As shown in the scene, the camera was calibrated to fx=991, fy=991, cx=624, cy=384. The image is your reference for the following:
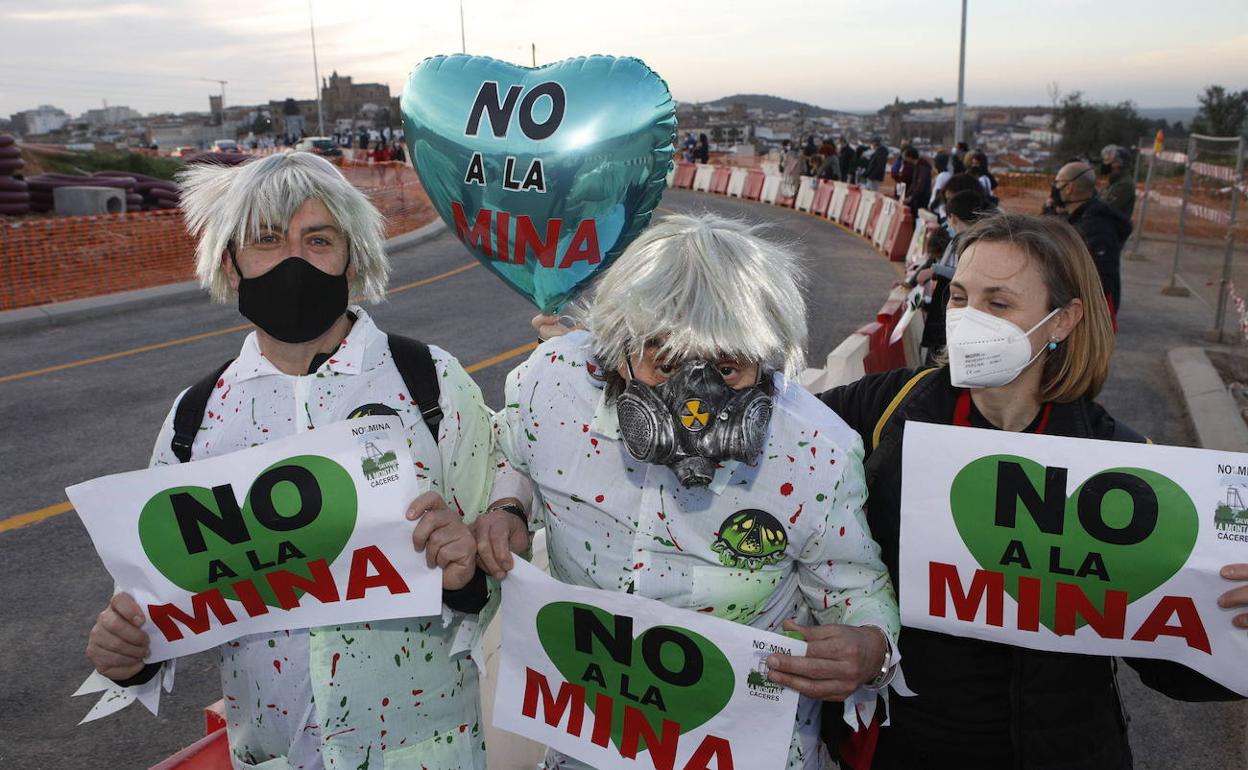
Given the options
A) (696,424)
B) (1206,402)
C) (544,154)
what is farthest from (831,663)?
(1206,402)

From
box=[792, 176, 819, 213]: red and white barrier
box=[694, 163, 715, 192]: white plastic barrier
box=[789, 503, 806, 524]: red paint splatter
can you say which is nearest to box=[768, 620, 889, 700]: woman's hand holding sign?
box=[789, 503, 806, 524]: red paint splatter

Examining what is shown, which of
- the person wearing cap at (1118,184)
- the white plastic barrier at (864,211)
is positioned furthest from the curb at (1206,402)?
the white plastic barrier at (864,211)

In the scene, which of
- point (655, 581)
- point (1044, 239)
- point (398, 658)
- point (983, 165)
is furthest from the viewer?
point (983, 165)

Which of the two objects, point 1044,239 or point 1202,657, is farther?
point 1044,239

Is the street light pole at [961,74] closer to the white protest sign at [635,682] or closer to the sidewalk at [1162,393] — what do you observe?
the sidewalk at [1162,393]

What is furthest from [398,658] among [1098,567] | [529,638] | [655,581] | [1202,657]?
[1202,657]

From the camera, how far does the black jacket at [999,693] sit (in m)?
2.53

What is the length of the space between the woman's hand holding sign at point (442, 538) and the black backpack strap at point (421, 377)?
0.19m

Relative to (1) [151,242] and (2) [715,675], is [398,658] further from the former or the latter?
(1) [151,242]

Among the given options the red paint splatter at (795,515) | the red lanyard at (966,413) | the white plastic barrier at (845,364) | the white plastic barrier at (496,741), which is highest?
the red lanyard at (966,413)

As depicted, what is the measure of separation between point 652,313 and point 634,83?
212cm

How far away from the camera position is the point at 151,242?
56.8 ft

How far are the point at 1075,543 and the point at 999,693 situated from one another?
0.50 m

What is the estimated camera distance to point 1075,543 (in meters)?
2.41
